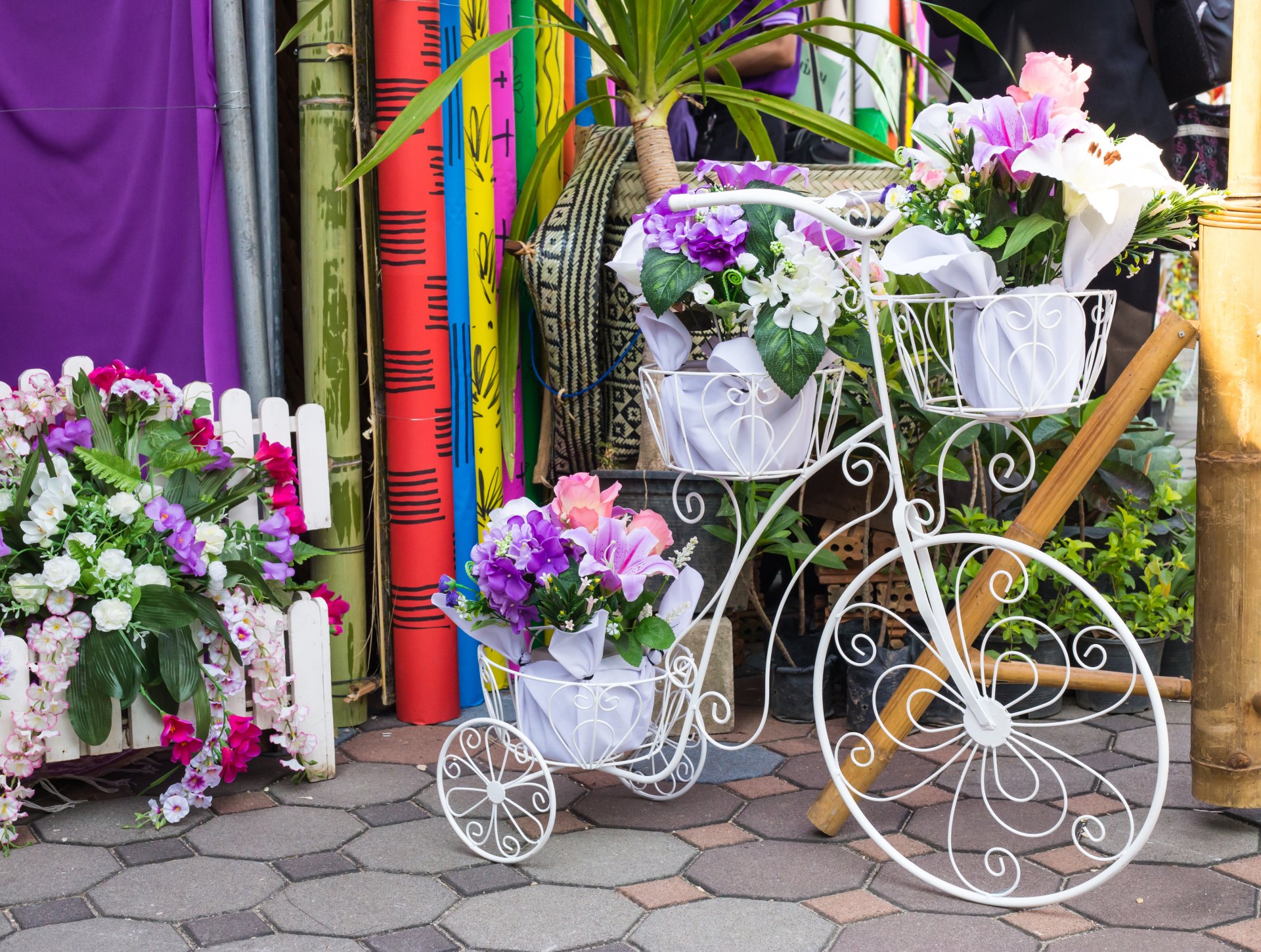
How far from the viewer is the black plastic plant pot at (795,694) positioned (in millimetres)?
3057

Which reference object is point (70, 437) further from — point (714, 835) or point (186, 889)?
point (714, 835)

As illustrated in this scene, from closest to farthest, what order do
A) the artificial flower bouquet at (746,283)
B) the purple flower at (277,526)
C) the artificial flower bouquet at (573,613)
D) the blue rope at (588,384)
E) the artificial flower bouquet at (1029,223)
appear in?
1. the artificial flower bouquet at (1029,223)
2. the artificial flower bouquet at (746,283)
3. the artificial flower bouquet at (573,613)
4. the purple flower at (277,526)
5. the blue rope at (588,384)

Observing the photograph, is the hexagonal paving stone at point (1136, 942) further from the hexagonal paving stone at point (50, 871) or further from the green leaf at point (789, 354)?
the hexagonal paving stone at point (50, 871)

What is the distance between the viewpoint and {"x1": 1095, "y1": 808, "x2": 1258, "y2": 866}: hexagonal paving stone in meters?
2.29

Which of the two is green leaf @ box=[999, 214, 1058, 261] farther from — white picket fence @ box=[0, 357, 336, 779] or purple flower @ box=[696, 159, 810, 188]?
white picket fence @ box=[0, 357, 336, 779]

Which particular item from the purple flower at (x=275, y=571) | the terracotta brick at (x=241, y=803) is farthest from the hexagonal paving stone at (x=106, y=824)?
the purple flower at (x=275, y=571)

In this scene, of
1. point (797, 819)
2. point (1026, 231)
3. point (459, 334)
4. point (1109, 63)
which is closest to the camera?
point (1026, 231)

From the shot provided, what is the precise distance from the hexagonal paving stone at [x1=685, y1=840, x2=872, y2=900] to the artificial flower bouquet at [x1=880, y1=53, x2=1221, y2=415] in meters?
0.86

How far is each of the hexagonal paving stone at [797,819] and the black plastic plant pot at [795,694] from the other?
0.44 meters

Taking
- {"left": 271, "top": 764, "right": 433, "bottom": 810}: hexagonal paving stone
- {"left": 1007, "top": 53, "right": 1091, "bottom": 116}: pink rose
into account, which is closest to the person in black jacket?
{"left": 1007, "top": 53, "right": 1091, "bottom": 116}: pink rose

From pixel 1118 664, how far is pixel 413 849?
5.70 ft

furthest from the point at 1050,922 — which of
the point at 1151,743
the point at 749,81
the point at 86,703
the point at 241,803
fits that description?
the point at 749,81

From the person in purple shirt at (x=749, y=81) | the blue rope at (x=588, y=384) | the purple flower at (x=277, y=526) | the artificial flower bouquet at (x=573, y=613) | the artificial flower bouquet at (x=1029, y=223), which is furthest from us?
the person in purple shirt at (x=749, y=81)

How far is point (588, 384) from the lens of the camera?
3322mm
